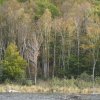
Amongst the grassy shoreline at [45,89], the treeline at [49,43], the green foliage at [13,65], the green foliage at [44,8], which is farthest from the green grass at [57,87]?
the green foliage at [44,8]

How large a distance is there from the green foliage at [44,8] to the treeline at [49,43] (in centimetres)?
785

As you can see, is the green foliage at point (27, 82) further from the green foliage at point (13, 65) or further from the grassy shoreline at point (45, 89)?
the grassy shoreline at point (45, 89)

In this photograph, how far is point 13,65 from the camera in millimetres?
85188

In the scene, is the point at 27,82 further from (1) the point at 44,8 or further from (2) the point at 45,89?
(1) the point at 44,8

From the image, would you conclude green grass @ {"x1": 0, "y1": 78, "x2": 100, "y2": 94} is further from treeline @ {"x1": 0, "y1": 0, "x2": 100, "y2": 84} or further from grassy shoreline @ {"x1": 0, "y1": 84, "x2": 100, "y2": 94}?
treeline @ {"x1": 0, "y1": 0, "x2": 100, "y2": 84}

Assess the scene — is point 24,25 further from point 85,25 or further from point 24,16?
point 85,25

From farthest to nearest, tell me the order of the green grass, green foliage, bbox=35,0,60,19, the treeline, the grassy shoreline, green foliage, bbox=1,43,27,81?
green foliage, bbox=35,0,60,19, the treeline, green foliage, bbox=1,43,27,81, the green grass, the grassy shoreline

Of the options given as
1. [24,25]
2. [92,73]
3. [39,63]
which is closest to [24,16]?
[24,25]

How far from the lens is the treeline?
86.7 meters

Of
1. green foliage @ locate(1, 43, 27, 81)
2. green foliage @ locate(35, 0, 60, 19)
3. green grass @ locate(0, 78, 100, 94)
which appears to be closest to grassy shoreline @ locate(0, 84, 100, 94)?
green grass @ locate(0, 78, 100, 94)

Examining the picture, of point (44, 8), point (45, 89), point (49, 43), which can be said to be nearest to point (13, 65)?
point (49, 43)

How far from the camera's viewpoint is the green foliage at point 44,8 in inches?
4023

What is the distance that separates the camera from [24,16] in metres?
89.8

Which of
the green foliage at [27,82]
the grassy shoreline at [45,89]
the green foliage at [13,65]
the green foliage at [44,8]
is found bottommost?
the green foliage at [27,82]
